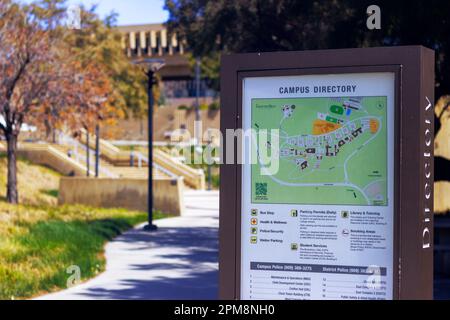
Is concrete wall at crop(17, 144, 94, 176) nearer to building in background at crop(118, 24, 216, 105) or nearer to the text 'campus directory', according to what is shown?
the text 'campus directory'

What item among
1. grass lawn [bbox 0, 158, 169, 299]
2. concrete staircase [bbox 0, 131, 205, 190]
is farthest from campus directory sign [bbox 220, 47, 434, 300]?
concrete staircase [bbox 0, 131, 205, 190]

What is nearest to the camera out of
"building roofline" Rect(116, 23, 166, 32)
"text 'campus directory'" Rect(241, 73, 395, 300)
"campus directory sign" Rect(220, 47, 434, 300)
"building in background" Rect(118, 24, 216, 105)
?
"campus directory sign" Rect(220, 47, 434, 300)

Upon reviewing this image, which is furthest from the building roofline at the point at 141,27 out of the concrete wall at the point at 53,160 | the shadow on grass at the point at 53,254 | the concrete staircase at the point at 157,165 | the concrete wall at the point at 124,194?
the shadow on grass at the point at 53,254

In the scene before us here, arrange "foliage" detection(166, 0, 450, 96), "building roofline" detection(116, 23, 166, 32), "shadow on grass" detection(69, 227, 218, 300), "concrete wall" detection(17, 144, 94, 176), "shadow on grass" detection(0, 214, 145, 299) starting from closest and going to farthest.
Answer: "shadow on grass" detection(0, 214, 145, 299), "shadow on grass" detection(69, 227, 218, 300), "foliage" detection(166, 0, 450, 96), "concrete wall" detection(17, 144, 94, 176), "building roofline" detection(116, 23, 166, 32)

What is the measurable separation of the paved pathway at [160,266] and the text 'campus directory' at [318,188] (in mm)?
5809

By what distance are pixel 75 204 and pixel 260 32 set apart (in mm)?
9363

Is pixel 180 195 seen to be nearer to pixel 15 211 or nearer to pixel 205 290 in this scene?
pixel 15 211

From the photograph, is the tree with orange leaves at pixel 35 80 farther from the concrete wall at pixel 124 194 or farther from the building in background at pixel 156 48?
the building in background at pixel 156 48

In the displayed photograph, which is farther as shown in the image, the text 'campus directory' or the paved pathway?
the paved pathway

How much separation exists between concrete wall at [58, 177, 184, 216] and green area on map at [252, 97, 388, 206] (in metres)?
19.5

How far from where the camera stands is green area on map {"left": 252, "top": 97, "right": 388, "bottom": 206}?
5629mm

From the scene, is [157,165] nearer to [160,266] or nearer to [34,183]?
[34,183]

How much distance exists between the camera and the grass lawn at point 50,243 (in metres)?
11.8

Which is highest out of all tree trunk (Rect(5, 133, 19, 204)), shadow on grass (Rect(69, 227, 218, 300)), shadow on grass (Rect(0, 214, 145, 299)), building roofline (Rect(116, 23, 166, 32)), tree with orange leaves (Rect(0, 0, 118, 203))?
building roofline (Rect(116, 23, 166, 32))
